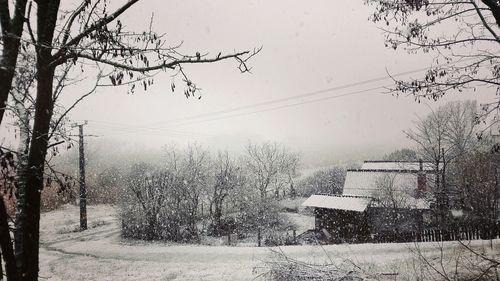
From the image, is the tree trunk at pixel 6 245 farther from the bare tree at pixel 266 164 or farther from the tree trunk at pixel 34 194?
the bare tree at pixel 266 164

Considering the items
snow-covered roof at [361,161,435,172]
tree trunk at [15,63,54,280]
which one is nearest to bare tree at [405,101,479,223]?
snow-covered roof at [361,161,435,172]

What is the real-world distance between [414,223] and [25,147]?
2916 cm

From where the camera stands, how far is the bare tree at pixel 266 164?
4672cm

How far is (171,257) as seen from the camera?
17.0 meters

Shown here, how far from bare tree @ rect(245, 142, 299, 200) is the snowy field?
24.9 meters

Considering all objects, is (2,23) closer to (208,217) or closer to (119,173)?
(208,217)

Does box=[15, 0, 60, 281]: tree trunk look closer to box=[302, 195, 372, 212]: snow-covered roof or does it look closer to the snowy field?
the snowy field

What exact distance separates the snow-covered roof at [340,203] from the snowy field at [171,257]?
37.2 feet

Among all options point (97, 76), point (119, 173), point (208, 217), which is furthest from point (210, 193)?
point (97, 76)

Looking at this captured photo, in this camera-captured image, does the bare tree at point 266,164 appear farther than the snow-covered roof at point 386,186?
Yes

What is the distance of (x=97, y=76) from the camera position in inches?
189

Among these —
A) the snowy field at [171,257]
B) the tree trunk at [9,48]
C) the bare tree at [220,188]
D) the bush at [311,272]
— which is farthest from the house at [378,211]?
the tree trunk at [9,48]

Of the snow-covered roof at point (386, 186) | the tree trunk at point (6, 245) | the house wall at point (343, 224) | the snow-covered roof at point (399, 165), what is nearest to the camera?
the tree trunk at point (6, 245)

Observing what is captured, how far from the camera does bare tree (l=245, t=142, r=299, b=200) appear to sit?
46719 mm
